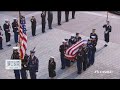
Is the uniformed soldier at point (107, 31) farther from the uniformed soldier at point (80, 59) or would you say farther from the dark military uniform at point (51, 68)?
the dark military uniform at point (51, 68)

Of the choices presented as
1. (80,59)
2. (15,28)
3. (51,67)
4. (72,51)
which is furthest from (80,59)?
(15,28)

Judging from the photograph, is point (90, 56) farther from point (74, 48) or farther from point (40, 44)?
point (40, 44)

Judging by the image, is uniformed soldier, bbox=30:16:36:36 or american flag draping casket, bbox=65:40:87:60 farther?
uniformed soldier, bbox=30:16:36:36

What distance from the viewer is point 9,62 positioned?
1530 cm

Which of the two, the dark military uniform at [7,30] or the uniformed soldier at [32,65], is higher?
the dark military uniform at [7,30]

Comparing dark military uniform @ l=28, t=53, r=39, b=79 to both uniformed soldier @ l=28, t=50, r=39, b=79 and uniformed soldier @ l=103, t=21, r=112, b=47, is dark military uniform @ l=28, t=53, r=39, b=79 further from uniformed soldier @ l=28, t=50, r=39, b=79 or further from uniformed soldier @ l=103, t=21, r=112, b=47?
uniformed soldier @ l=103, t=21, r=112, b=47

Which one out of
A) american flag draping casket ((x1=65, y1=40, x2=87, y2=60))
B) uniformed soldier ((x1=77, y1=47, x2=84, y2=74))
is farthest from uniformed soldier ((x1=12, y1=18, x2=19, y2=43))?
uniformed soldier ((x1=77, y1=47, x2=84, y2=74))

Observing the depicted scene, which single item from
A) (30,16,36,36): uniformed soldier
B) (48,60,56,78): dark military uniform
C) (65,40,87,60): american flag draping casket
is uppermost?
(30,16,36,36): uniformed soldier

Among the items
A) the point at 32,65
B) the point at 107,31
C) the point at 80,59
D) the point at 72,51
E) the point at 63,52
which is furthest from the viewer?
the point at 107,31

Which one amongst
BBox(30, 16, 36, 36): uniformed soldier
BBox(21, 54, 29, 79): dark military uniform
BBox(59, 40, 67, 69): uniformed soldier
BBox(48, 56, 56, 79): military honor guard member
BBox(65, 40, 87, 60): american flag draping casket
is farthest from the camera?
BBox(30, 16, 36, 36): uniformed soldier

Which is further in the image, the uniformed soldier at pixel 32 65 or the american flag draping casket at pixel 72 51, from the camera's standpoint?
the american flag draping casket at pixel 72 51

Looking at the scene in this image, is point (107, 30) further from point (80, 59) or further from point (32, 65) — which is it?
point (32, 65)

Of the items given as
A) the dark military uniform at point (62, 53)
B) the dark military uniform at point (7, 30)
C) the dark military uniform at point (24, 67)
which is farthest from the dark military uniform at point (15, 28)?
the dark military uniform at point (24, 67)

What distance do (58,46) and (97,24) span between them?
2.78 m
